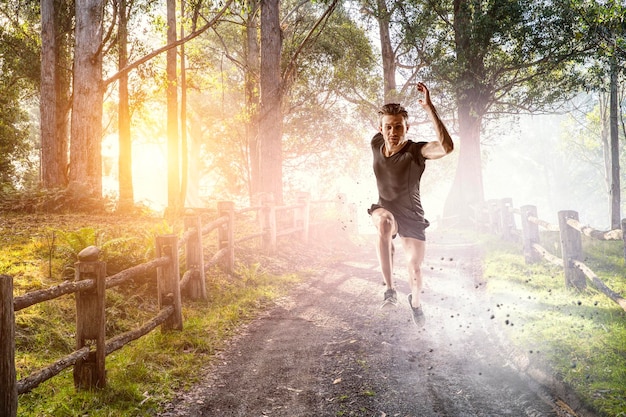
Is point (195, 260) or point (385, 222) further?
point (195, 260)

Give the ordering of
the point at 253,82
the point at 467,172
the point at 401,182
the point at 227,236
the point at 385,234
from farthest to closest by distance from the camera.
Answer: the point at 467,172, the point at 253,82, the point at 227,236, the point at 385,234, the point at 401,182

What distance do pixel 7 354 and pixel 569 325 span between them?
6.65 meters

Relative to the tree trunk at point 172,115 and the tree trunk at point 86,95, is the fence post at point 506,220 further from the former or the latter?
the tree trunk at point 86,95

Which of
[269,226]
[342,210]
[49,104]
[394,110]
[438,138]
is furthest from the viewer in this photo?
[342,210]

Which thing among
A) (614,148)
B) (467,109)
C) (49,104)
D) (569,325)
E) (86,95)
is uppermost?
(467,109)

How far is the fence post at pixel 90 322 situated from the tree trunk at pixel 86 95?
10.1 meters

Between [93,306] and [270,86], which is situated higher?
[270,86]

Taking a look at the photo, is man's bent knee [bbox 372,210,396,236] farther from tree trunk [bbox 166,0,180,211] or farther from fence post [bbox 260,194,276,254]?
tree trunk [bbox 166,0,180,211]

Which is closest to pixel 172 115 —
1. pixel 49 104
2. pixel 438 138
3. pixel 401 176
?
pixel 49 104

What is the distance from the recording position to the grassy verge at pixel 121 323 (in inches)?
181

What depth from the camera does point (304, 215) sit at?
55.6 ft

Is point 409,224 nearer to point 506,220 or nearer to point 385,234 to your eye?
point 385,234

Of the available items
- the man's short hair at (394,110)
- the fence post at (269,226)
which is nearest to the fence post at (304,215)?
the fence post at (269,226)

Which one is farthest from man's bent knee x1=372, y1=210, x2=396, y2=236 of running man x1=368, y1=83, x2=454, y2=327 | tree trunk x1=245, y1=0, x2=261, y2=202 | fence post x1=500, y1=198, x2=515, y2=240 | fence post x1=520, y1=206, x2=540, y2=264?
tree trunk x1=245, y1=0, x2=261, y2=202
